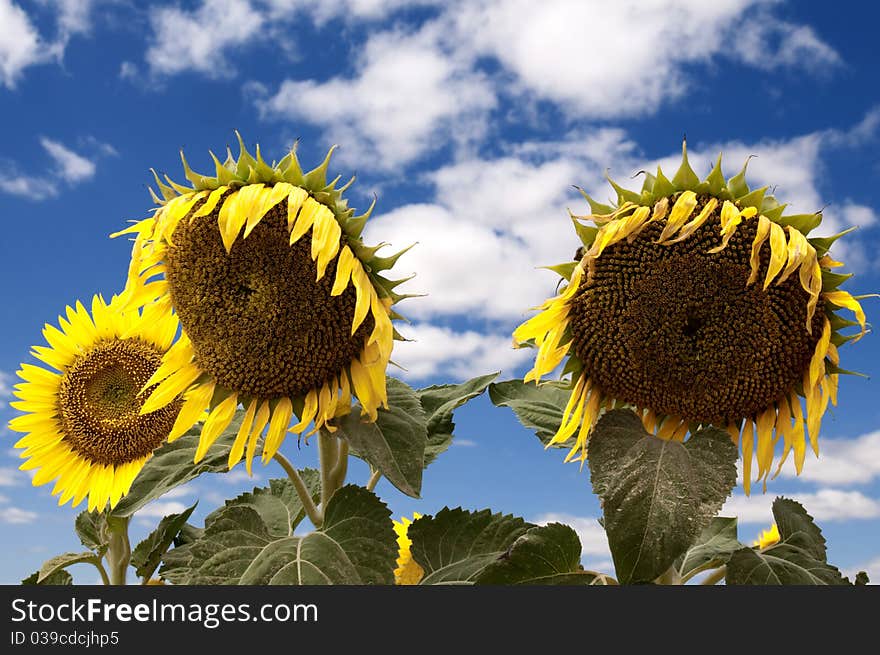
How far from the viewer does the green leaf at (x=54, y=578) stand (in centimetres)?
485

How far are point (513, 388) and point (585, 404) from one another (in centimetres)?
73

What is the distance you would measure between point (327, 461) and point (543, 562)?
0.96 metres

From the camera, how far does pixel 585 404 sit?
3277mm

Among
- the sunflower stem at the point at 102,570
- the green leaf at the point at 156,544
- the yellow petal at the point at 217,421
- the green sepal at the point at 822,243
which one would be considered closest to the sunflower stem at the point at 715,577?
the green sepal at the point at 822,243

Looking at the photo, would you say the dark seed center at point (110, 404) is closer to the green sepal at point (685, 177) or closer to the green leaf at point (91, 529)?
the green leaf at point (91, 529)

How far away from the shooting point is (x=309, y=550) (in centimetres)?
312

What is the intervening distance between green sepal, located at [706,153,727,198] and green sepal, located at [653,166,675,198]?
0.39 ft

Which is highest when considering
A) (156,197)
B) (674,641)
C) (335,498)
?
(156,197)

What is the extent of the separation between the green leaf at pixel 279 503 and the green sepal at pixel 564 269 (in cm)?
151

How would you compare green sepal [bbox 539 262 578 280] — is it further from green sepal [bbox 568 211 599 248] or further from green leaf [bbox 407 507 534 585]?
green leaf [bbox 407 507 534 585]

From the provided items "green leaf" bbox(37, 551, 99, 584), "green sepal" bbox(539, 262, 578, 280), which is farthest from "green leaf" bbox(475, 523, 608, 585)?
"green leaf" bbox(37, 551, 99, 584)

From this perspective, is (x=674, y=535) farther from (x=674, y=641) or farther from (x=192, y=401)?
(x=192, y=401)

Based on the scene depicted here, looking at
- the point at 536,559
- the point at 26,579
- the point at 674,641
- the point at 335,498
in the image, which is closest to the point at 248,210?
the point at 335,498

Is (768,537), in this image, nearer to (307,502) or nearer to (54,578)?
(307,502)
